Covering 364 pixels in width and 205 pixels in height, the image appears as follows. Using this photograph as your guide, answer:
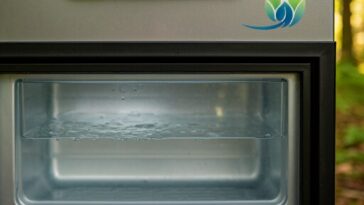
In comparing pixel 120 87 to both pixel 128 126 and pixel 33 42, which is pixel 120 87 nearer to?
pixel 128 126

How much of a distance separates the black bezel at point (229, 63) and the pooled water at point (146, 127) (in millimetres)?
218

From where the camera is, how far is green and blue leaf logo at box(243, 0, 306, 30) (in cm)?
126

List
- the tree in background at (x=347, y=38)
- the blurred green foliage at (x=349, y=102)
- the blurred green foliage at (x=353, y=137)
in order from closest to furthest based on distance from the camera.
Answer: the blurred green foliage at (x=349, y=102) → the blurred green foliage at (x=353, y=137) → the tree in background at (x=347, y=38)

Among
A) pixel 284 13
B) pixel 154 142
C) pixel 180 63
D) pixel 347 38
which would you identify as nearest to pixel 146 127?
pixel 154 142

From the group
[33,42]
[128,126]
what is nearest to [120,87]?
[128,126]

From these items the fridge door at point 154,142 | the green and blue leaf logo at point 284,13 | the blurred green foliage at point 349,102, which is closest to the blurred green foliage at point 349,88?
the blurred green foliage at point 349,102

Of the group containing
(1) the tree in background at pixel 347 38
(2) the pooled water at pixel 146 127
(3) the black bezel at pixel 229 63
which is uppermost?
(1) the tree in background at pixel 347 38

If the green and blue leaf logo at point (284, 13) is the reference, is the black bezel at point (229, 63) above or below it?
below

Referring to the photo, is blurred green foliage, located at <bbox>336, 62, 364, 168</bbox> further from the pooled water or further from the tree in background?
the pooled water

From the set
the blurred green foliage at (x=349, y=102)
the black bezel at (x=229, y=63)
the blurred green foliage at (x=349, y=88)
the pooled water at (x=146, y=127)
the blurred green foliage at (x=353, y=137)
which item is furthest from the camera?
the blurred green foliage at (x=349, y=88)

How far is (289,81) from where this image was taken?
1.30m

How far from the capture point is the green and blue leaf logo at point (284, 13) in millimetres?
1257

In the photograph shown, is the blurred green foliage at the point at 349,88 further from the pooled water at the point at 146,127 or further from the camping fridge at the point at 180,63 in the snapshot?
the camping fridge at the point at 180,63

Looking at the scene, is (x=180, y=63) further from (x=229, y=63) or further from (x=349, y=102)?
(x=349, y=102)
